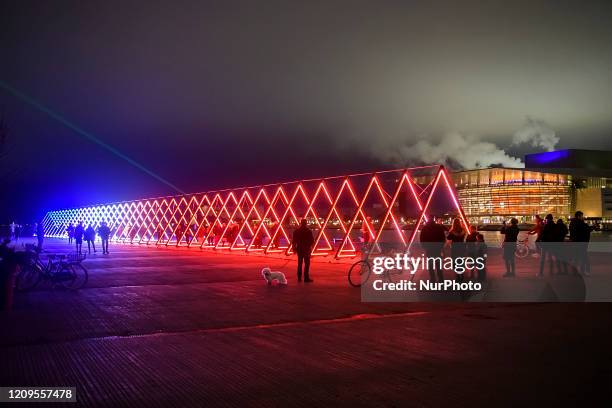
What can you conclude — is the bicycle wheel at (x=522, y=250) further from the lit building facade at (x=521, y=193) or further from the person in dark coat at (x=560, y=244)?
the lit building facade at (x=521, y=193)

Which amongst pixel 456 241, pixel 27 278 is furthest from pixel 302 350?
pixel 27 278

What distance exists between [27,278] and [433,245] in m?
10.7

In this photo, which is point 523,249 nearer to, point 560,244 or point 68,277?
point 560,244

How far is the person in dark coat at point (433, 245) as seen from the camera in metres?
14.8

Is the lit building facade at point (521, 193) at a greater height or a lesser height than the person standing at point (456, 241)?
greater

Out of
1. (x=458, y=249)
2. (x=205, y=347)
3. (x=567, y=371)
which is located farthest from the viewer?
(x=458, y=249)

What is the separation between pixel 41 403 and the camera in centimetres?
562

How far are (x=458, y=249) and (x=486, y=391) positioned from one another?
992cm

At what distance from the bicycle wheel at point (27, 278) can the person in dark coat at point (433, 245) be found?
1016 centimetres

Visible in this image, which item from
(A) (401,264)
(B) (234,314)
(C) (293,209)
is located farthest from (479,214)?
(B) (234,314)

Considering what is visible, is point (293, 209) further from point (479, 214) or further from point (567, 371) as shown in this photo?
point (479, 214)

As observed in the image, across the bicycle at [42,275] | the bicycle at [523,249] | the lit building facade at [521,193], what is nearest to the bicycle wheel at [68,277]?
the bicycle at [42,275]

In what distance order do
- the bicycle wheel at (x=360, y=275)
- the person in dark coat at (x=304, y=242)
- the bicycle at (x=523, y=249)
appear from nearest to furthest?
the bicycle wheel at (x=360, y=275)
the person in dark coat at (x=304, y=242)
the bicycle at (x=523, y=249)

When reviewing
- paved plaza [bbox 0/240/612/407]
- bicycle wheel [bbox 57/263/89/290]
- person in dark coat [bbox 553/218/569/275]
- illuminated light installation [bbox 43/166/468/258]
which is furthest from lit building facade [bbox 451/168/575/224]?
paved plaza [bbox 0/240/612/407]
